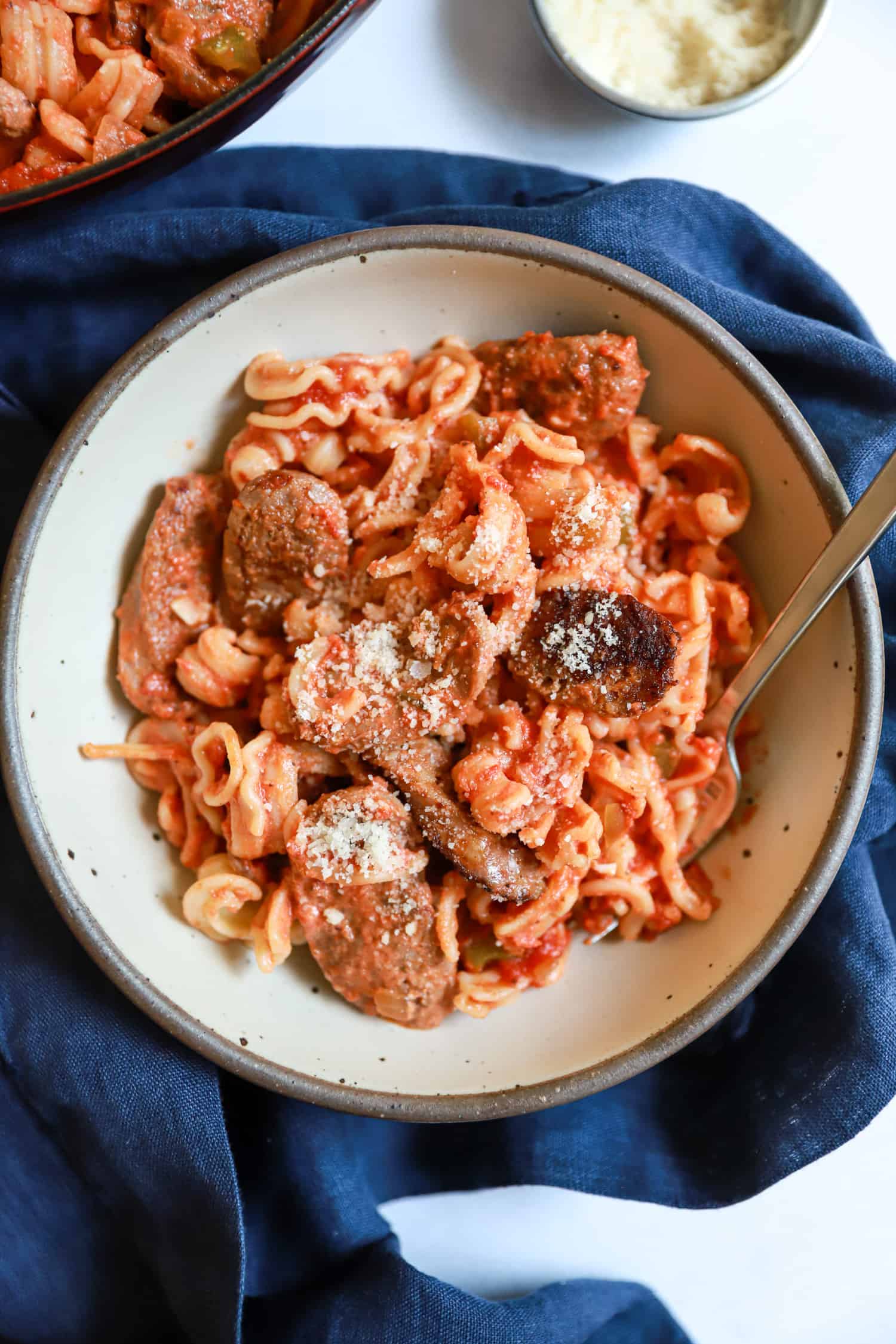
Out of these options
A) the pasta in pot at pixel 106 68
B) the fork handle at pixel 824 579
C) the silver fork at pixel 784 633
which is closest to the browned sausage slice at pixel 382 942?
the silver fork at pixel 784 633

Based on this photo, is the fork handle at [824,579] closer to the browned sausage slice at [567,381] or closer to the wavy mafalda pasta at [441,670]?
the wavy mafalda pasta at [441,670]

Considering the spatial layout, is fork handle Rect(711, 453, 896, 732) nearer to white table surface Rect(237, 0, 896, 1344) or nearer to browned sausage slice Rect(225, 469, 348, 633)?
browned sausage slice Rect(225, 469, 348, 633)

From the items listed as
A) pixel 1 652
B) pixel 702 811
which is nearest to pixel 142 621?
pixel 1 652

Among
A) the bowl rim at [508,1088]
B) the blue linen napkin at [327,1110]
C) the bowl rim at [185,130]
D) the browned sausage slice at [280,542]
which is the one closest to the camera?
the bowl rim at [185,130]

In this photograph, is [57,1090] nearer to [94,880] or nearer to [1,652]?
[94,880]

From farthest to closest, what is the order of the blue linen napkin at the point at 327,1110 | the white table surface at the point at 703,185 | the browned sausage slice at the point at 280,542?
1. the white table surface at the point at 703,185
2. the blue linen napkin at the point at 327,1110
3. the browned sausage slice at the point at 280,542
